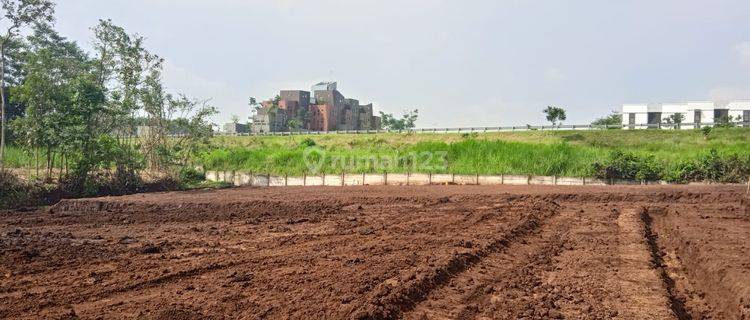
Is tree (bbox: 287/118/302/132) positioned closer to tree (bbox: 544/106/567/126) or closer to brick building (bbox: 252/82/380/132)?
brick building (bbox: 252/82/380/132)

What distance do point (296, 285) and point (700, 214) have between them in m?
9.85

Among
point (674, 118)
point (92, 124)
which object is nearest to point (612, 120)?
point (674, 118)

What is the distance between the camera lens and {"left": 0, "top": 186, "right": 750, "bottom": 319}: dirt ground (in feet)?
17.3

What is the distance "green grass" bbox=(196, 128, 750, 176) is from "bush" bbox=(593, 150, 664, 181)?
1.48 ft

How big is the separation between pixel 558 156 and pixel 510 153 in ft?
6.69

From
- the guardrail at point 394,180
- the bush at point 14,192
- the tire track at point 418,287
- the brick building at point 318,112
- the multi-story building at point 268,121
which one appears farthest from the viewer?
the brick building at point 318,112

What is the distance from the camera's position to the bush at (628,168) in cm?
2127

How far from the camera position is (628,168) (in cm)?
2153

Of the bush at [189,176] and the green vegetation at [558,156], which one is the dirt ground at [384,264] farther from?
the bush at [189,176]

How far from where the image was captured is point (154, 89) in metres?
21.8

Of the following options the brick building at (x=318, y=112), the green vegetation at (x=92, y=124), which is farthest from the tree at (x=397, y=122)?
the green vegetation at (x=92, y=124)

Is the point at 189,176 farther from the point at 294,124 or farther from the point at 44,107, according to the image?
the point at 294,124

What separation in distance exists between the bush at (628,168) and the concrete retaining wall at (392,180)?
0.19 m

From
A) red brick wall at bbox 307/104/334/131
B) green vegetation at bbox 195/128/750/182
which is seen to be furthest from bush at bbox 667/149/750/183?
red brick wall at bbox 307/104/334/131
